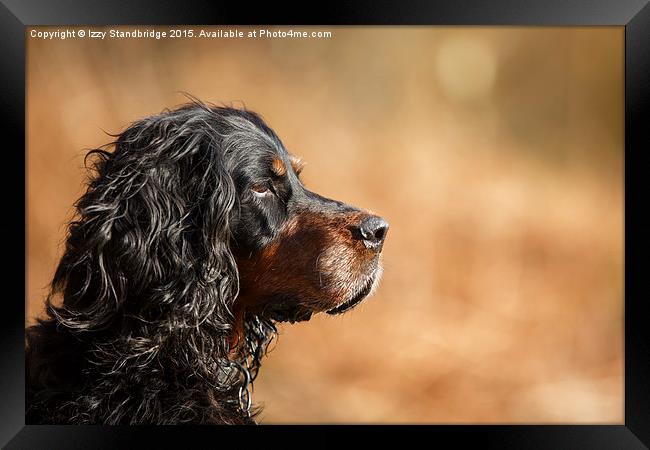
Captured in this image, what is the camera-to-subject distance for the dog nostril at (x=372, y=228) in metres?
3.05

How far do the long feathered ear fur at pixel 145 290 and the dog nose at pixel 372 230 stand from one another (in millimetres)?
630

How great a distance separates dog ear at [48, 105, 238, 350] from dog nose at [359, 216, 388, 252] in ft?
2.05

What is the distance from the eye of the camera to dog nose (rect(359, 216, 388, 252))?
3.05m

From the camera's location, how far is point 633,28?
3.42 metres

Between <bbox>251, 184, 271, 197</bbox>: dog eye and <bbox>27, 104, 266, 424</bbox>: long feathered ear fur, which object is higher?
<bbox>251, 184, 271, 197</bbox>: dog eye

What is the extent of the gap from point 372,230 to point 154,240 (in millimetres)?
1011

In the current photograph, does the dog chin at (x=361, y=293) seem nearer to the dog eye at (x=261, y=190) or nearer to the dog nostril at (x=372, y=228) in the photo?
the dog nostril at (x=372, y=228)

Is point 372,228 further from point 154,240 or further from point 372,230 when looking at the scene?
point 154,240

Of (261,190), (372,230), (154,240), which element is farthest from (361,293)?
(154,240)

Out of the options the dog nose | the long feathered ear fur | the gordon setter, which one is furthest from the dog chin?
the long feathered ear fur

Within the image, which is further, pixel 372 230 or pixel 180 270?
pixel 372 230

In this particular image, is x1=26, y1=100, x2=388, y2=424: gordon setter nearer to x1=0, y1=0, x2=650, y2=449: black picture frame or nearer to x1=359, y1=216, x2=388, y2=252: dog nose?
x1=359, y1=216, x2=388, y2=252: dog nose

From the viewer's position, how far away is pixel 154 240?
9.37ft
